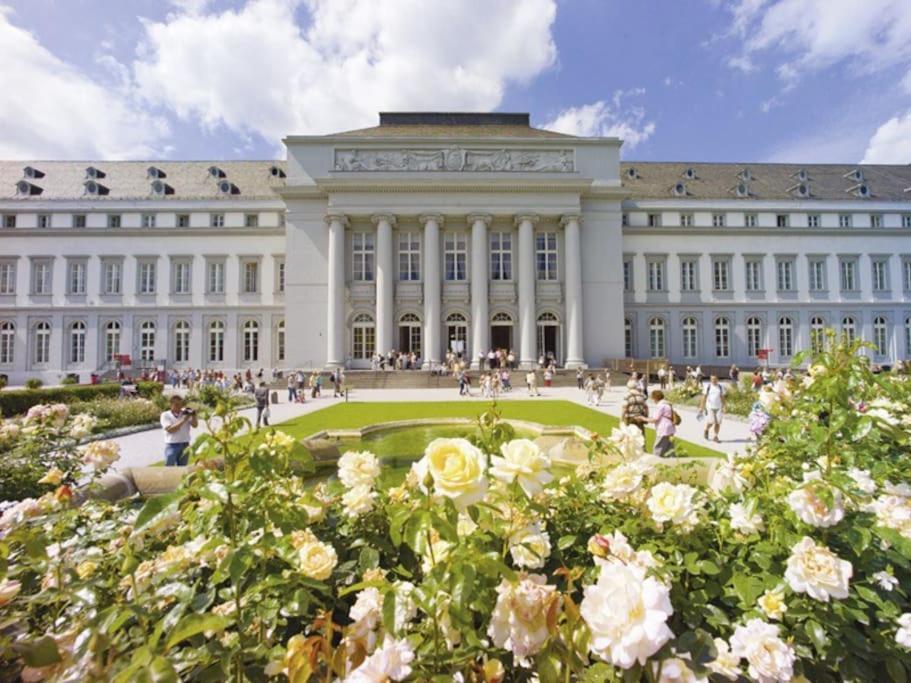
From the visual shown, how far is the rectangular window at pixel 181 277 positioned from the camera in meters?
38.1

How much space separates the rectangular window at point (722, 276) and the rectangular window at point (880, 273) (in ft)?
42.8

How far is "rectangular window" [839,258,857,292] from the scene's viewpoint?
129 ft

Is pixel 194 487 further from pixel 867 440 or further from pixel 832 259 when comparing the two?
pixel 832 259

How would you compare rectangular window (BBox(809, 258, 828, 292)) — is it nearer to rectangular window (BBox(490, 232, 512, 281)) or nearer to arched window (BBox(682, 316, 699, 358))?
arched window (BBox(682, 316, 699, 358))

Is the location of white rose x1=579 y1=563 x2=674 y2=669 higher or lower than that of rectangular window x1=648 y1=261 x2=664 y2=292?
lower

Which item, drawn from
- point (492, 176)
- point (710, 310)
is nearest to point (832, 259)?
point (710, 310)

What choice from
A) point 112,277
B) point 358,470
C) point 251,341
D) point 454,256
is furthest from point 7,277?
point 358,470

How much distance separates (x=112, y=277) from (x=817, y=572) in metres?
48.0

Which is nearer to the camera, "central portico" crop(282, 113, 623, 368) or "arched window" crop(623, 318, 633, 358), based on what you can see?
"central portico" crop(282, 113, 623, 368)

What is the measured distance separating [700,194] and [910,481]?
4601 centimetres

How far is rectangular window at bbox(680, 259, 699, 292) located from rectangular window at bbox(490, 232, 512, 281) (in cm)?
1607

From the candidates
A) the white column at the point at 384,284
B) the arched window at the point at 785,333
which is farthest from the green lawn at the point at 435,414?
the arched window at the point at 785,333

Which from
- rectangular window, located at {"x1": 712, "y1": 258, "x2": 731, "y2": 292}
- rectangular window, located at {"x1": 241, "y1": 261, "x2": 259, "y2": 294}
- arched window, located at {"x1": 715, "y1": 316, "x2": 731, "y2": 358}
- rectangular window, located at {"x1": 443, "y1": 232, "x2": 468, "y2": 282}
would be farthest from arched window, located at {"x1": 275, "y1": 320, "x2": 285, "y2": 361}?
rectangular window, located at {"x1": 712, "y1": 258, "x2": 731, "y2": 292}

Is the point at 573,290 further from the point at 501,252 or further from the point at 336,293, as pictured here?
the point at 336,293
